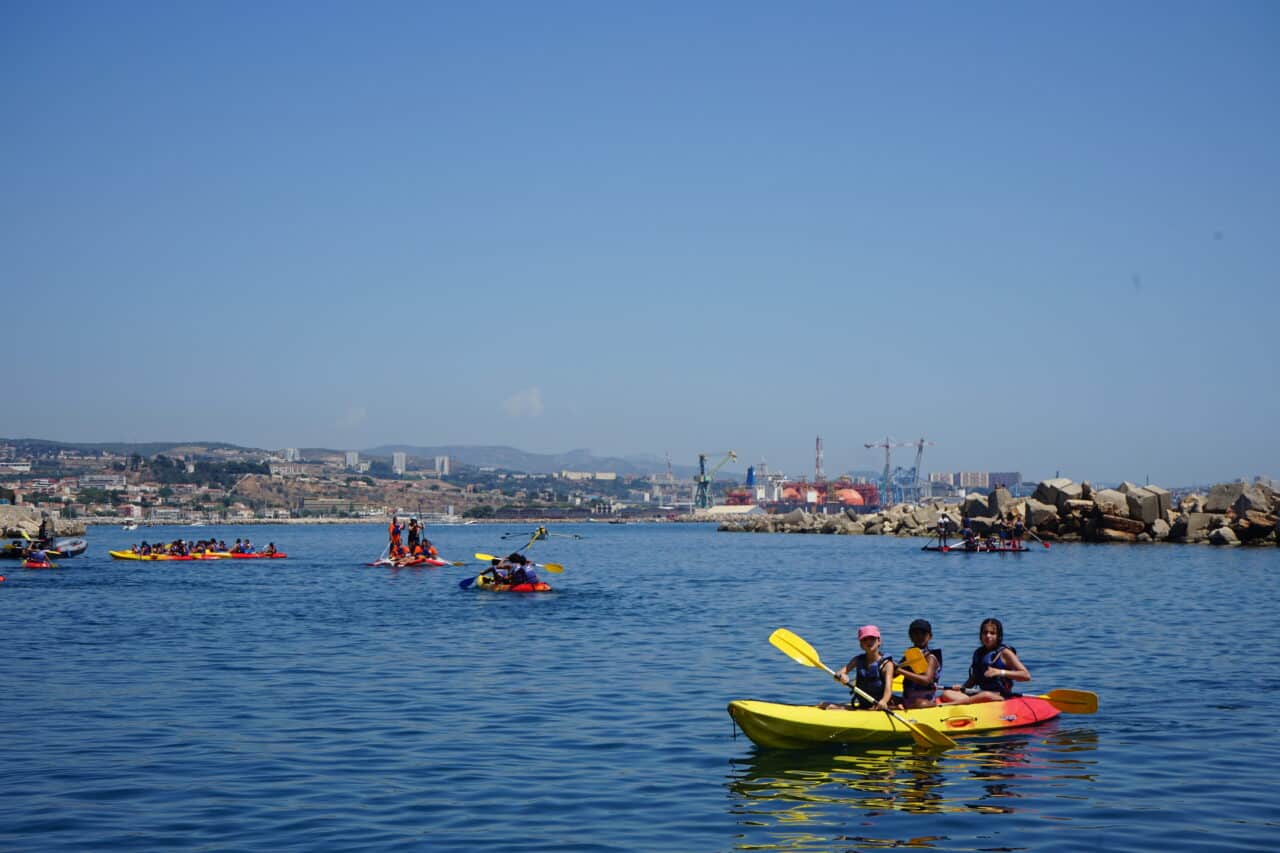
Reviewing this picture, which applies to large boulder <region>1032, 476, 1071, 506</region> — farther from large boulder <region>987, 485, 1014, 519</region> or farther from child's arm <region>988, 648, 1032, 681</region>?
child's arm <region>988, 648, 1032, 681</region>

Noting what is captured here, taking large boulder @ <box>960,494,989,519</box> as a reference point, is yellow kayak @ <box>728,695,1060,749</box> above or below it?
below

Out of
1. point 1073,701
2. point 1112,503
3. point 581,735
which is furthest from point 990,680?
point 1112,503

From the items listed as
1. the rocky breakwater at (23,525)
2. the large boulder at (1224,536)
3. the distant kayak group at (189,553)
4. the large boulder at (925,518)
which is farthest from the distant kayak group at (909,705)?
the large boulder at (925,518)

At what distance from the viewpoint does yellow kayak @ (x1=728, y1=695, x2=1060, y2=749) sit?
49.7ft

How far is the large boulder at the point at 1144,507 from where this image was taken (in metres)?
77.2

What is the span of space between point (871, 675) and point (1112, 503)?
67.8 metres

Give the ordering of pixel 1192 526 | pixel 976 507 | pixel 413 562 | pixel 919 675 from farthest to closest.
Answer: pixel 976 507 → pixel 1192 526 → pixel 413 562 → pixel 919 675

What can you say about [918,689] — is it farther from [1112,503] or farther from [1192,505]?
[1192,505]

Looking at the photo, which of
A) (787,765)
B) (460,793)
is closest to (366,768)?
(460,793)

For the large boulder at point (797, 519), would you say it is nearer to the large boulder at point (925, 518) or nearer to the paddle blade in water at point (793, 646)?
the large boulder at point (925, 518)

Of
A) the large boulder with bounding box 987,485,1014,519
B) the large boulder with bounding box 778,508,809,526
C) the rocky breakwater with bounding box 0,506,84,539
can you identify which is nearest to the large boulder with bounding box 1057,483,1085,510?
the large boulder with bounding box 987,485,1014,519

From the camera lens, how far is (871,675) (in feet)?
52.5

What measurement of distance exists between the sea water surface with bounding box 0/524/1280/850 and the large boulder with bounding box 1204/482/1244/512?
43.5 metres

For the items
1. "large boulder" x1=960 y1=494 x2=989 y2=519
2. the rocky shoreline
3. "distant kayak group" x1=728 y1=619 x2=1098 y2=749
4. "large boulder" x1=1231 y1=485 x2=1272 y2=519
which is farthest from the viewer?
"large boulder" x1=960 y1=494 x2=989 y2=519
